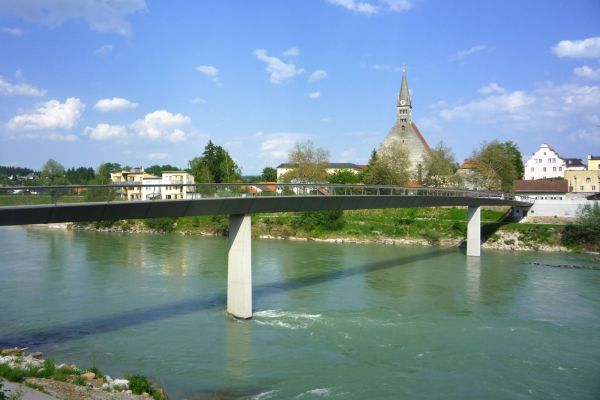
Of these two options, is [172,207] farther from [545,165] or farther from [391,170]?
[545,165]

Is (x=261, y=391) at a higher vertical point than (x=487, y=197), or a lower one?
lower

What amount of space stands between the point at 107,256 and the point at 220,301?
19.4 meters

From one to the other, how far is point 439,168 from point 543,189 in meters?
14.4

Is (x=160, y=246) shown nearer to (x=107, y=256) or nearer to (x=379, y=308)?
(x=107, y=256)

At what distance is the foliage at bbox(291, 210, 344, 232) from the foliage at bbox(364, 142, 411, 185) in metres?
15.0

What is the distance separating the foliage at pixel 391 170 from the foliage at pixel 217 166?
85.8ft

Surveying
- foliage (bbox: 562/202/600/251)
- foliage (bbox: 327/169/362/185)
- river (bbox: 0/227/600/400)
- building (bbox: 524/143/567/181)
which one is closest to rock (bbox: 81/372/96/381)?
river (bbox: 0/227/600/400)

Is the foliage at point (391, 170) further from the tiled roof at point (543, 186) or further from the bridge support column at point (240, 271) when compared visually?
the bridge support column at point (240, 271)

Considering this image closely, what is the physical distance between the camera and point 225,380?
15445mm

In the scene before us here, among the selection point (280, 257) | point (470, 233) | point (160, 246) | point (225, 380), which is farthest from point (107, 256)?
point (470, 233)

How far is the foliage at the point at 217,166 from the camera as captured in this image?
8969 centimetres

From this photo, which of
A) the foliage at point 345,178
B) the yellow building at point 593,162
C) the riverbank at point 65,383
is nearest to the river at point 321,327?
the riverbank at point 65,383

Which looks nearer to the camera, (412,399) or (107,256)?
(412,399)

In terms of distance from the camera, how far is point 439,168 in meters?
74.4
